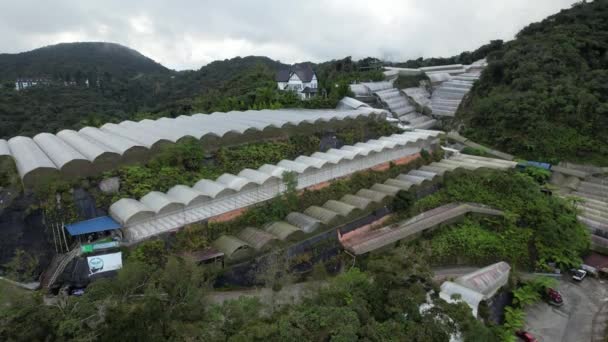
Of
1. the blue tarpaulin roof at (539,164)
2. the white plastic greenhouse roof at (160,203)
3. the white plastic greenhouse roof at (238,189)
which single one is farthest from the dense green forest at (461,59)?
the white plastic greenhouse roof at (160,203)

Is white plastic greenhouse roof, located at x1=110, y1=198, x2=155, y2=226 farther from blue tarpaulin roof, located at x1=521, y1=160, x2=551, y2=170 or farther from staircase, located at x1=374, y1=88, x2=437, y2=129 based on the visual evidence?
staircase, located at x1=374, y1=88, x2=437, y2=129

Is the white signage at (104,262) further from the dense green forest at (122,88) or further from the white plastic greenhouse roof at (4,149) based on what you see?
the dense green forest at (122,88)

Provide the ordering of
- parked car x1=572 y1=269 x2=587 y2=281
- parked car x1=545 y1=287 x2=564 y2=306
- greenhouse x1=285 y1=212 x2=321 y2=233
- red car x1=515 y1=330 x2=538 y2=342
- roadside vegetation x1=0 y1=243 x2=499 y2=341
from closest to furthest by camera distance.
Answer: roadside vegetation x1=0 y1=243 x2=499 y2=341 → red car x1=515 y1=330 x2=538 y2=342 → greenhouse x1=285 y1=212 x2=321 y2=233 → parked car x1=545 y1=287 x2=564 y2=306 → parked car x1=572 y1=269 x2=587 y2=281

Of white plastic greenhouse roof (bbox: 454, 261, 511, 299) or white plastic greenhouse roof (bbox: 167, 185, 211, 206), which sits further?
white plastic greenhouse roof (bbox: 454, 261, 511, 299)

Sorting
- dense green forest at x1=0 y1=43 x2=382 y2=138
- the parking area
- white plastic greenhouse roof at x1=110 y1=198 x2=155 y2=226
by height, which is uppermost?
dense green forest at x1=0 y1=43 x2=382 y2=138

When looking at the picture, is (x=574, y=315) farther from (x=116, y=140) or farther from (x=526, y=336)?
(x=116, y=140)

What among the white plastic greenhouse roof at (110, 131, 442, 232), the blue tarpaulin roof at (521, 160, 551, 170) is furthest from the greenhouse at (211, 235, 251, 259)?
the blue tarpaulin roof at (521, 160, 551, 170)

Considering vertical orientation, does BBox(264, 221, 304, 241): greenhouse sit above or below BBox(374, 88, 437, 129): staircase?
below
